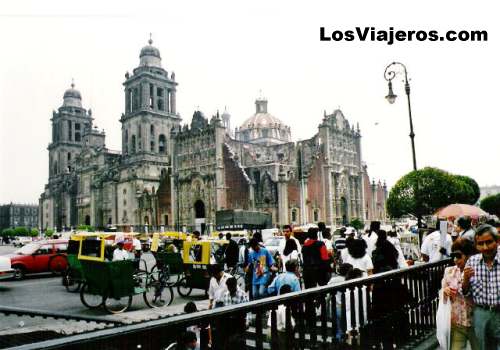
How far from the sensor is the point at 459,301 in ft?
15.9

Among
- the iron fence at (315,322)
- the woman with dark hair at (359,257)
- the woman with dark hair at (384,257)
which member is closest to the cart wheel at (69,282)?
the woman with dark hair at (359,257)

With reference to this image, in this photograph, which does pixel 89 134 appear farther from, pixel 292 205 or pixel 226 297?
pixel 226 297

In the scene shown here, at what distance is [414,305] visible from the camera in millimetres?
6422

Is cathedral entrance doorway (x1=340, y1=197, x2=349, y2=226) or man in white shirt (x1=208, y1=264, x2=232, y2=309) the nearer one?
man in white shirt (x1=208, y1=264, x2=232, y2=309)

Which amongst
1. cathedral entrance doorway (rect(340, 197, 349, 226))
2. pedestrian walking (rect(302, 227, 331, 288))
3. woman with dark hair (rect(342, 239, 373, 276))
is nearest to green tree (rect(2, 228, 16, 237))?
cathedral entrance doorway (rect(340, 197, 349, 226))

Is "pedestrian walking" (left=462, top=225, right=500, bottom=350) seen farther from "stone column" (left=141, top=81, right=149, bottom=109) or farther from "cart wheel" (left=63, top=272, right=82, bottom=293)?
"stone column" (left=141, top=81, right=149, bottom=109)

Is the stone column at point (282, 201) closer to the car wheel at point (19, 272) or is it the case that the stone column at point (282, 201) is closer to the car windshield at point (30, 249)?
the car windshield at point (30, 249)

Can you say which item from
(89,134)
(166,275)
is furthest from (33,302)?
(89,134)

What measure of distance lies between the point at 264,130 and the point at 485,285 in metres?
66.9

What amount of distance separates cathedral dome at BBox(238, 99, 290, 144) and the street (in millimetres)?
54552

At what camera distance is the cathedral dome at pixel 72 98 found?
91.9 m

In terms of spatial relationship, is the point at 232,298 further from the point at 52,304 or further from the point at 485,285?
the point at 52,304

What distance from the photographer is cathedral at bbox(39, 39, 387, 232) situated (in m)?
53.1

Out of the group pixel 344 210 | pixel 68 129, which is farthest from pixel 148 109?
pixel 344 210
